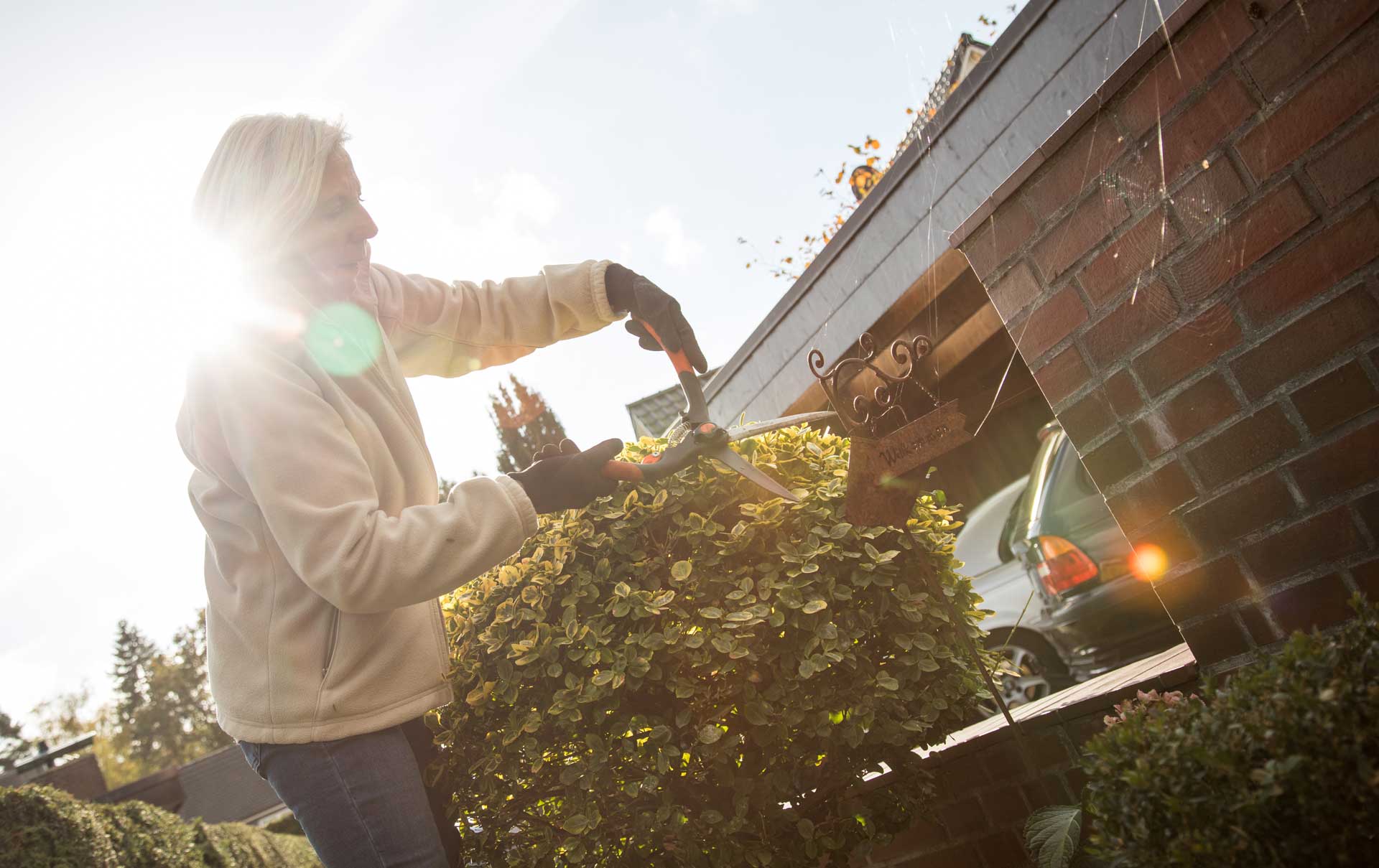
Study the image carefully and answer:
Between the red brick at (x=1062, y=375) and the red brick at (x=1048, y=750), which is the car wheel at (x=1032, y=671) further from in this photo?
the red brick at (x=1062, y=375)

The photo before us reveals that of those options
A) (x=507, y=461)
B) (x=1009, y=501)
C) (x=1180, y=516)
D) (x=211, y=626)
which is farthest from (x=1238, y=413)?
(x=507, y=461)

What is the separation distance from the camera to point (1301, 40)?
143cm

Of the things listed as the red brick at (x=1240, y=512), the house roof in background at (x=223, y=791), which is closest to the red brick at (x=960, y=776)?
the red brick at (x=1240, y=512)

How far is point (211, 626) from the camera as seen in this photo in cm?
189

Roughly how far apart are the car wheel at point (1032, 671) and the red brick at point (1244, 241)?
3.01m

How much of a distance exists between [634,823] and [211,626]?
3.45ft

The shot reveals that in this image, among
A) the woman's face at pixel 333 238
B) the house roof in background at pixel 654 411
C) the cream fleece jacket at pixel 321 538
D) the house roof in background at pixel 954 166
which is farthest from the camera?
the house roof in background at pixel 654 411

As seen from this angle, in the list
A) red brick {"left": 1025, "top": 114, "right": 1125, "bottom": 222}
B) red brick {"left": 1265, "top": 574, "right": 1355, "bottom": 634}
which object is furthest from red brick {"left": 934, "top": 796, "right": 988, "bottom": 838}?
red brick {"left": 1025, "top": 114, "right": 1125, "bottom": 222}

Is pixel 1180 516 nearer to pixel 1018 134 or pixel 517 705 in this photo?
pixel 517 705

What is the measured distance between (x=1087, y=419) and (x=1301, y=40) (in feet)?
2.56

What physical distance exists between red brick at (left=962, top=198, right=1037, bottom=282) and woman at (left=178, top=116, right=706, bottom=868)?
3.30 feet

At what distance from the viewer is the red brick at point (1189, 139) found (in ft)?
5.02

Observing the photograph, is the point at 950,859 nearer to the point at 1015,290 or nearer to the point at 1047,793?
the point at 1047,793

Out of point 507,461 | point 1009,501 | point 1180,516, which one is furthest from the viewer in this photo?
point 507,461
